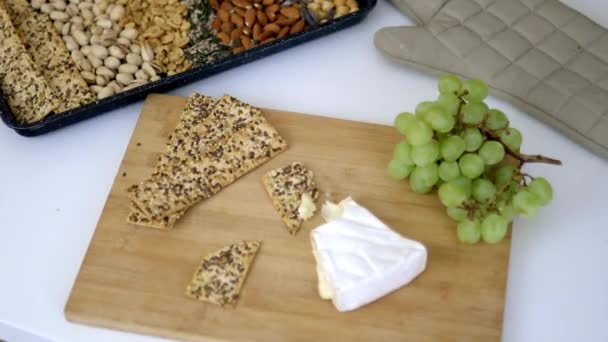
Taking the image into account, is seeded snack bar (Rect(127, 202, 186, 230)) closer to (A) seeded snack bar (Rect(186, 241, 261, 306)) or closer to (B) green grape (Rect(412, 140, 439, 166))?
(A) seeded snack bar (Rect(186, 241, 261, 306))

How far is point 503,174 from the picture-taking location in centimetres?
105

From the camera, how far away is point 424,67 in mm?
1300

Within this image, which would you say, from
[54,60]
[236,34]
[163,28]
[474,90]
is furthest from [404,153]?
[54,60]

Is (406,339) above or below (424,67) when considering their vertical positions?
below

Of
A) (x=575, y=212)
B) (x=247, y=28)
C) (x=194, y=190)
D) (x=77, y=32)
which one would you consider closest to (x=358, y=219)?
(x=194, y=190)

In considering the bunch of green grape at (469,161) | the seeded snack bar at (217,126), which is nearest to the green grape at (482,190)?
the bunch of green grape at (469,161)

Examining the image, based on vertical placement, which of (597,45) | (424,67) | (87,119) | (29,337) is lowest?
(29,337)

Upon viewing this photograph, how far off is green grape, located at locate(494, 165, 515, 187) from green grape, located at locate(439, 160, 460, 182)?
77 millimetres

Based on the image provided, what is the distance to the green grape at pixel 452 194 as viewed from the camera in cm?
101

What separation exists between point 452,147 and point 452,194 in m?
0.07

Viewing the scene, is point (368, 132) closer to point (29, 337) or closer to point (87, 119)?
point (87, 119)

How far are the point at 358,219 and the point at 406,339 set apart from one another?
7.4 inches

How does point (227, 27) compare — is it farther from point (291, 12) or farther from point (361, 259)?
point (361, 259)

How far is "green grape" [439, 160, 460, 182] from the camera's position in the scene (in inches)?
40.4
